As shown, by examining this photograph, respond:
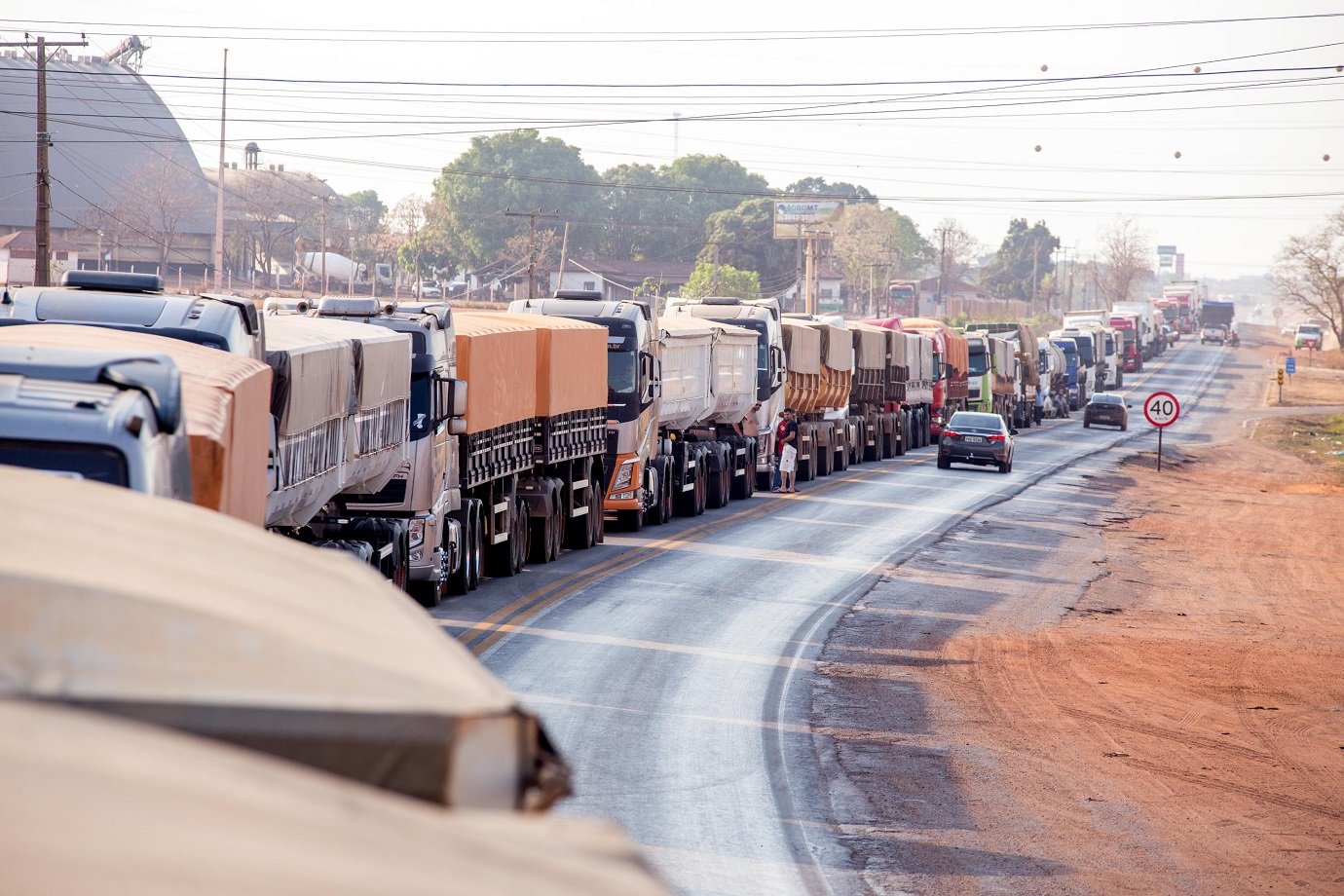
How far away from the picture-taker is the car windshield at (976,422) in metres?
45.6

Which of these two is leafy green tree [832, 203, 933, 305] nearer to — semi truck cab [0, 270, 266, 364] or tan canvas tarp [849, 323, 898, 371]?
tan canvas tarp [849, 323, 898, 371]

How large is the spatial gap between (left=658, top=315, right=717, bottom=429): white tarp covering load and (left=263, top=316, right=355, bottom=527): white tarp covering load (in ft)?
46.4

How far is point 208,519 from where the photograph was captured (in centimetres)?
448

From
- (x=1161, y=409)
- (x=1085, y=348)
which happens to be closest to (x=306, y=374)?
(x=1161, y=409)

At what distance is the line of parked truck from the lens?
700 centimetres

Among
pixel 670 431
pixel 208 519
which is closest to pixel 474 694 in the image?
pixel 208 519

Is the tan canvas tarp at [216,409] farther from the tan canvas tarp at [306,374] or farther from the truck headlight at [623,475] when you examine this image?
the truck headlight at [623,475]

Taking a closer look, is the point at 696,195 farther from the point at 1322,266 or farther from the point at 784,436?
the point at 784,436

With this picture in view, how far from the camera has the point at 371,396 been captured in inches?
647

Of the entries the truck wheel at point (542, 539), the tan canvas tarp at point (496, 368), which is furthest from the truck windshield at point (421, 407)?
the truck wheel at point (542, 539)

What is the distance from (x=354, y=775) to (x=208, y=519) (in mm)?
1292

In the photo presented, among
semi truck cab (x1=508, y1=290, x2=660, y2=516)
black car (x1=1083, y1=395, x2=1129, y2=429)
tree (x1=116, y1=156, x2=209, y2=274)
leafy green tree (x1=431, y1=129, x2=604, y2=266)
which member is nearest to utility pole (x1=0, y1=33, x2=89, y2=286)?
semi truck cab (x1=508, y1=290, x2=660, y2=516)

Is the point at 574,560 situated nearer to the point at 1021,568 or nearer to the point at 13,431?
the point at 1021,568

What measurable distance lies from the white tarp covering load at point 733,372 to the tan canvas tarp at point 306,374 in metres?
18.3
